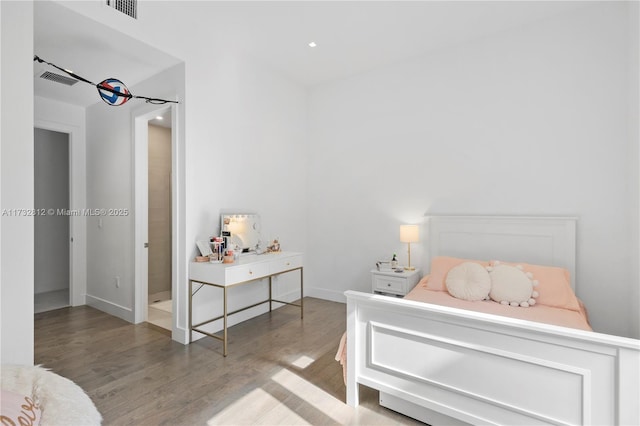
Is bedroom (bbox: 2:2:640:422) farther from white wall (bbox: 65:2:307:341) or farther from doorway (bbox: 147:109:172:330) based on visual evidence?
doorway (bbox: 147:109:172:330)

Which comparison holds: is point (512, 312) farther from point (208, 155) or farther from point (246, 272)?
point (208, 155)

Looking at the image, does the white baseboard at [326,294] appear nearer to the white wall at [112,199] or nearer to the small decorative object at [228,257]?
the small decorative object at [228,257]

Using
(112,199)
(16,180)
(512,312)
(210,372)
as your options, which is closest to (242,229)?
(210,372)

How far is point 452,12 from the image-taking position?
9.44ft

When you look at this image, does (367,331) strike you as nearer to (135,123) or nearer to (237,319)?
(237,319)

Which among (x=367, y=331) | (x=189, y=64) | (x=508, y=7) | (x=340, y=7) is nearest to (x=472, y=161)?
(x=508, y=7)

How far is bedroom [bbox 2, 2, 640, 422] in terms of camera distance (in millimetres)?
2604

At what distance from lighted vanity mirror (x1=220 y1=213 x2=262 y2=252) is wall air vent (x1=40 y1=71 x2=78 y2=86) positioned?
212 centimetres

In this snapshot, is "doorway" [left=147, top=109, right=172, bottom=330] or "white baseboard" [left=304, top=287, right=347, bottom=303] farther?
"doorway" [left=147, top=109, right=172, bottom=330]

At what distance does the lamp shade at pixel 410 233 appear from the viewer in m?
3.47

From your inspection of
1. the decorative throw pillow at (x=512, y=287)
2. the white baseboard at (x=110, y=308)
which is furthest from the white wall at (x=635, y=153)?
the white baseboard at (x=110, y=308)

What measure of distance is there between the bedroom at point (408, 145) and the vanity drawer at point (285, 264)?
61 cm

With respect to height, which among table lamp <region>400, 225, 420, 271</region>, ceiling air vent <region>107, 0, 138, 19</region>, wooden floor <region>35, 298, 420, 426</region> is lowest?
wooden floor <region>35, 298, 420, 426</region>

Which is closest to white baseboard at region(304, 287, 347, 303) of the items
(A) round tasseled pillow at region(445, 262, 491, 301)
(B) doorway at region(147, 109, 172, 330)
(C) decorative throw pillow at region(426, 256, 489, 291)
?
(C) decorative throw pillow at region(426, 256, 489, 291)
